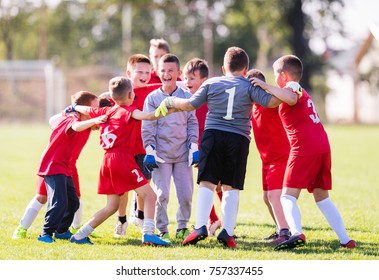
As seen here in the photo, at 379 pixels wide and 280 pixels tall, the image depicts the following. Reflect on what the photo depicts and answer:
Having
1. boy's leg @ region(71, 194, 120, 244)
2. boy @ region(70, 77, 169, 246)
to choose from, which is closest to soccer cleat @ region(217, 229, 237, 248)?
boy @ region(70, 77, 169, 246)

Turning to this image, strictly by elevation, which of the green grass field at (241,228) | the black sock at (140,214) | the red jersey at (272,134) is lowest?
the green grass field at (241,228)

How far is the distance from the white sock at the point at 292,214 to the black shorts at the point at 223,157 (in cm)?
47

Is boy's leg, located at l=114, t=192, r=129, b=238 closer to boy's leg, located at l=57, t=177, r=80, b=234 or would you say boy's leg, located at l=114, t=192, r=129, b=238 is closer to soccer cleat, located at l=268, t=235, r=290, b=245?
boy's leg, located at l=57, t=177, r=80, b=234

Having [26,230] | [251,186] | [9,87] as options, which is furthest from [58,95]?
[26,230]

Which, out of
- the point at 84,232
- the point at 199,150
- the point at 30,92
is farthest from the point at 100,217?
the point at 30,92

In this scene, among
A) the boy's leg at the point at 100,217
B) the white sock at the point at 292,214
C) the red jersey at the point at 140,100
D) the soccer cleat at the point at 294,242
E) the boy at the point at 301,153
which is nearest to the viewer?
the soccer cleat at the point at 294,242

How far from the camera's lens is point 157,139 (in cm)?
769

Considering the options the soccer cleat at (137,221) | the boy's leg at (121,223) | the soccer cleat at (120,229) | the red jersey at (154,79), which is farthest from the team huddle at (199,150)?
the red jersey at (154,79)

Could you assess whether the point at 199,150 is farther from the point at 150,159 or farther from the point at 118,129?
the point at 118,129

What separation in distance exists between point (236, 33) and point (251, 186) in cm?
4276

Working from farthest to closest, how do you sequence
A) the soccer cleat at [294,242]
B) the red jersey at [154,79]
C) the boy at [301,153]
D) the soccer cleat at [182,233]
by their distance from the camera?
the red jersey at [154,79]
the soccer cleat at [182,233]
the boy at [301,153]
the soccer cleat at [294,242]

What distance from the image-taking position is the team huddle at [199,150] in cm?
707

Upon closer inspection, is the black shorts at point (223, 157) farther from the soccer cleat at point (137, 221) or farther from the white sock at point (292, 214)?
the soccer cleat at point (137, 221)
